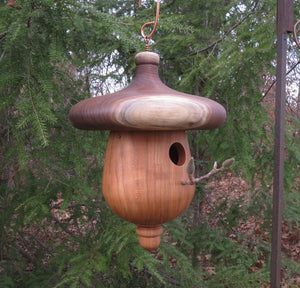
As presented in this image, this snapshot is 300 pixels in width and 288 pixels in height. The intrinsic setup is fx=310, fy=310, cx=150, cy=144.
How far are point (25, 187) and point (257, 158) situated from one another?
5.76 feet

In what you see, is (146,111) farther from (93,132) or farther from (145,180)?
(93,132)

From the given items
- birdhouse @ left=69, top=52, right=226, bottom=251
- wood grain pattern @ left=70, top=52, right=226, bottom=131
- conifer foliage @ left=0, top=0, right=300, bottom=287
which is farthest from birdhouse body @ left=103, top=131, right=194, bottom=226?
conifer foliage @ left=0, top=0, right=300, bottom=287

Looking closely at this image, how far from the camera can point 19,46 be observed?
1.43 meters

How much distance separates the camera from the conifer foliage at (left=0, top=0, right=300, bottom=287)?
1.38m

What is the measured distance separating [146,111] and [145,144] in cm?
22

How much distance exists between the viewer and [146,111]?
99 cm

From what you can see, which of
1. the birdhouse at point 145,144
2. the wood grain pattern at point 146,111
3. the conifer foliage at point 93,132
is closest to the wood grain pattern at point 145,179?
the birdhouse at point 145,144

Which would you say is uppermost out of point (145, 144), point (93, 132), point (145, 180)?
point (93, 132)

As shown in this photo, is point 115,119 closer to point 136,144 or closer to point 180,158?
point 136,144

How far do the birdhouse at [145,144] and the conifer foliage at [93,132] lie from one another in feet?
0.83

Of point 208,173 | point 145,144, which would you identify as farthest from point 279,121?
point 145,144

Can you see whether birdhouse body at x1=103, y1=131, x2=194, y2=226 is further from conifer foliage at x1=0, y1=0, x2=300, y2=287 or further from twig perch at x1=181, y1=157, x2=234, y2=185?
conifer foliage at x1=0, y1=0, x2=300, y2=287

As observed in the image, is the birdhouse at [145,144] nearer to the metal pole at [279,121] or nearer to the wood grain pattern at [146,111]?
the wood grain pattern at [146,111]

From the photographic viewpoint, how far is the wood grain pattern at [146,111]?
3.28ft
